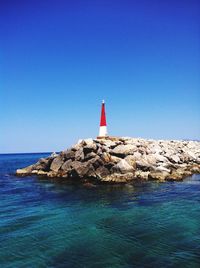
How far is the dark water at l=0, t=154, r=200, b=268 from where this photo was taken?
35.0 feet

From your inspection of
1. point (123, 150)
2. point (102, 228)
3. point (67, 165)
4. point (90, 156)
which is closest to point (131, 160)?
point (123, 150)

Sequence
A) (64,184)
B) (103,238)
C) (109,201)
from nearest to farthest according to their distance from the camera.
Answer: (103,238) → (109,201) → (64,184)

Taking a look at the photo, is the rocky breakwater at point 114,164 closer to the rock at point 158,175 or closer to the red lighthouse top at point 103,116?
the rock at point 158,175

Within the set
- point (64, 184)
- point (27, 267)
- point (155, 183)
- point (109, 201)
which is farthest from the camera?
point (64, 184)

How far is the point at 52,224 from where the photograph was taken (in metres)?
15.0

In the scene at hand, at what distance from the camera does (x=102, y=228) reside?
46.4 ft

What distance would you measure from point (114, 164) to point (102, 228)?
14.6 metres

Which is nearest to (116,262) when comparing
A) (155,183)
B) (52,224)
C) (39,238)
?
(39,238)

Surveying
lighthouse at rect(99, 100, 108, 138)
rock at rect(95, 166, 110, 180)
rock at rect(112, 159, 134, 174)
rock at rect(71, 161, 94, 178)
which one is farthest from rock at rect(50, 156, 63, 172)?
rock at rect(112, 159, 134, 174)

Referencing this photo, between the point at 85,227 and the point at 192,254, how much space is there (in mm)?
5444

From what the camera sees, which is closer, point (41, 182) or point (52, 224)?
point (52, 224)

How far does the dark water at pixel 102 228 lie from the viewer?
10672 millimetres

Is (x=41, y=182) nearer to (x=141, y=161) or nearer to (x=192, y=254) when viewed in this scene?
(x=141, y=161)

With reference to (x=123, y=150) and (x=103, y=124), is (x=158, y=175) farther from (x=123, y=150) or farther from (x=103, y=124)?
(x=103, y=124)
